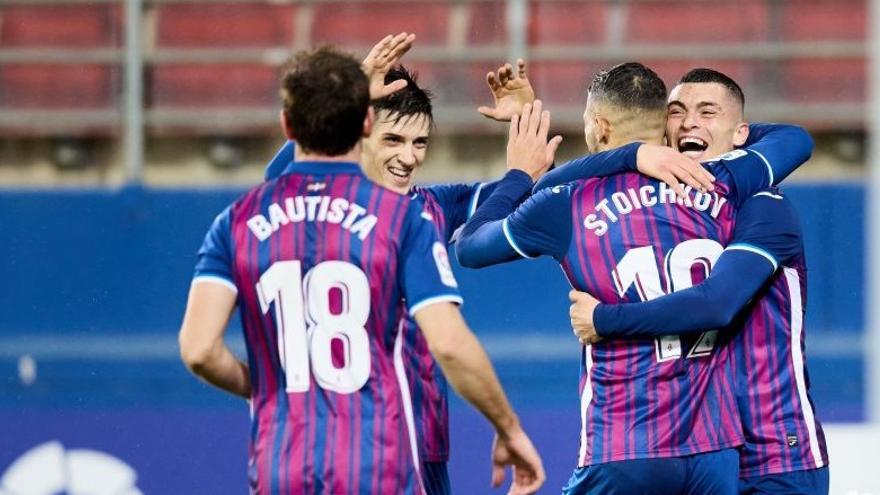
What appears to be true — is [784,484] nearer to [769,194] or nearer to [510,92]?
[769,194]

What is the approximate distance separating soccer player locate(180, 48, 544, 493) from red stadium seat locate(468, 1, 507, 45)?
531 centimetres

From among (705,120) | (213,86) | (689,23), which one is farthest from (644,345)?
(213,86)

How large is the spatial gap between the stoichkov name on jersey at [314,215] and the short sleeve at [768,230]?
3.56 ft

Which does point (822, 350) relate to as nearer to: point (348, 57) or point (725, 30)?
point (725, 30)

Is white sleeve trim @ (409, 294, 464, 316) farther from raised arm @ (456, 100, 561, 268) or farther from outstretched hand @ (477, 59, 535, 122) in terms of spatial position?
outstretched hand @ (477, 59, 535, 122)

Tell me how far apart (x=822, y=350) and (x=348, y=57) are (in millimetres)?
4371

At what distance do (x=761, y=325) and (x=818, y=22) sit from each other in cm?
526

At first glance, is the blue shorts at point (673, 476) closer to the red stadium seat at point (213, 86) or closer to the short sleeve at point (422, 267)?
the short sleeve at point (422, 267)

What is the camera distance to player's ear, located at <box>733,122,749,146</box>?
13.3ft

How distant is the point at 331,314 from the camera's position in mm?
3029

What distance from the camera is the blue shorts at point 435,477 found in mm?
4043

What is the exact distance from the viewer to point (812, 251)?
6867 mm

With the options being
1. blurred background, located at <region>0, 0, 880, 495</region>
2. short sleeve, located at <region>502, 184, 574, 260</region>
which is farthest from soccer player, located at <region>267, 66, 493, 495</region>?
blurred background, located at <region>0, 0, 880, 495</region>

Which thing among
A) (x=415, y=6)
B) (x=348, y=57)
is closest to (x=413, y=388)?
(x=348, y=57)
